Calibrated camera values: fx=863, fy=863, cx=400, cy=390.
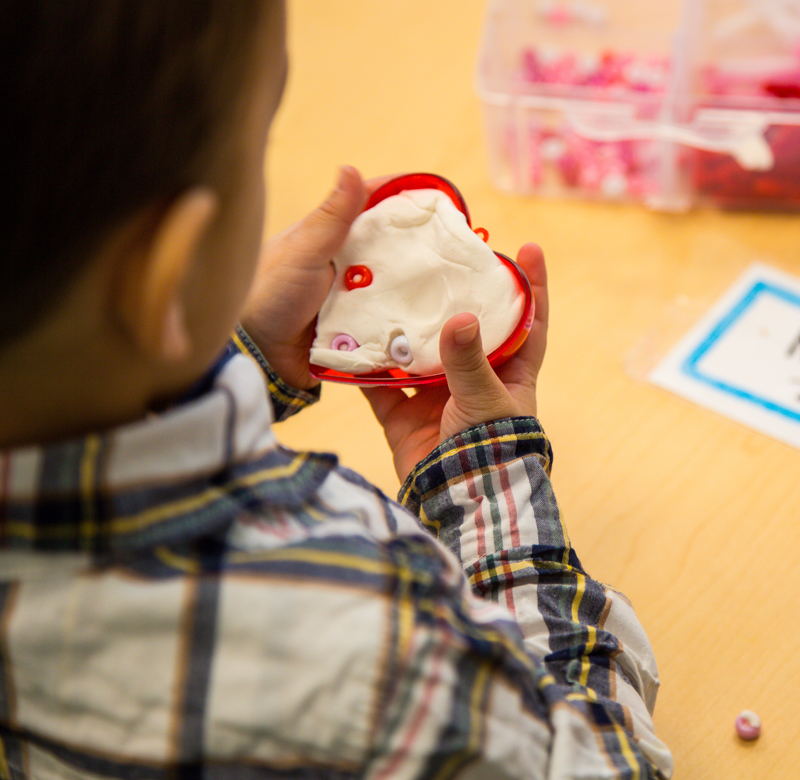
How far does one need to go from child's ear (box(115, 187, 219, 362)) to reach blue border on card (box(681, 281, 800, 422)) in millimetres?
484

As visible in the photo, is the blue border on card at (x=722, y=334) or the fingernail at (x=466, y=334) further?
the blue border on card at (x=722, y=334)

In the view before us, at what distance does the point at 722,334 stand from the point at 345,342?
33 centimetres

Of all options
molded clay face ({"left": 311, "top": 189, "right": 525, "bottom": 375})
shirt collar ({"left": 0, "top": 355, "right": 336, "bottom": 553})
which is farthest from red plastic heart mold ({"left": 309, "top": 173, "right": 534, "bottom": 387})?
shirt collar ({"left": 0, "top": 355, "right": 336, "bottom": 553})

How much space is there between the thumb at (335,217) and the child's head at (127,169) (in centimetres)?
22

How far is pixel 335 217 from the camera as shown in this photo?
0.53 metres

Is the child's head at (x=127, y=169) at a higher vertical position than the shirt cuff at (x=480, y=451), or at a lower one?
higher

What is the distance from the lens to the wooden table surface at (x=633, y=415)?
1.61 feet

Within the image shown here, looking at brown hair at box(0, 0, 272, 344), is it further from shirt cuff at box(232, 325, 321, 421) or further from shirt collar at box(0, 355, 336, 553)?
shirt cuff at box(232, 325, 321, 421)

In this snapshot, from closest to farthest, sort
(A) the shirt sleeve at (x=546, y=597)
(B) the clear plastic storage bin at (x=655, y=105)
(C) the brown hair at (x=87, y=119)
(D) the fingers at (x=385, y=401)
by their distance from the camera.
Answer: (C) the brown hair at (x=87, y=119), (A) the shirt sleeve at (x=546, y=597), (D) the fingers at (x=385, y=401), (B) the clear plastic storage bin at (x=655, y=105)

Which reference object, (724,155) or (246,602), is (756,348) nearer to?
(724,155)

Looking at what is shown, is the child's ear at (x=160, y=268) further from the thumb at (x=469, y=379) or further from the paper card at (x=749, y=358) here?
the paper card at (x=749, y=358)

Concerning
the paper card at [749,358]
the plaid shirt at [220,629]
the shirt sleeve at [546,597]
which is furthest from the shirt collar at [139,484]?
the paper card at [749,358]

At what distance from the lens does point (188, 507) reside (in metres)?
0.30

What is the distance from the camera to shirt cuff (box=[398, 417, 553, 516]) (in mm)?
493
